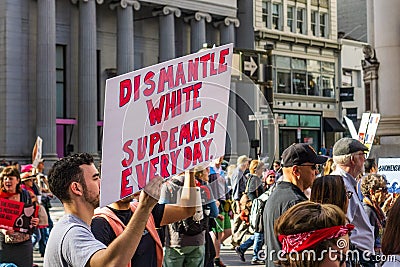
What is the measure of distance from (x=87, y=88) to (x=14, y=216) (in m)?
29.9

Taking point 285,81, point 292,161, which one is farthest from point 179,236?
point 285,81

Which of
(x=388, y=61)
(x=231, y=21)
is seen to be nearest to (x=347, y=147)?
(x=388, y=61)

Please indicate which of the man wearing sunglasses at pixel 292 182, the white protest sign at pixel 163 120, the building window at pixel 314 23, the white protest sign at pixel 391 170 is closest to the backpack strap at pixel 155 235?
the man wearing sunglasses at pixel 292 182

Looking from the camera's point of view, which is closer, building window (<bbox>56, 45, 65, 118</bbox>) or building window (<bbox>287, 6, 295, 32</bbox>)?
building window (<bbox>56, 45, 65, 118</bbox>)

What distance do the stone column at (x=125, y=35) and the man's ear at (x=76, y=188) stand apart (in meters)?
35.9

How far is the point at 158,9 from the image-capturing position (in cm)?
4303

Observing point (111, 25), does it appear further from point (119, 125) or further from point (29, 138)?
point (119, 125)

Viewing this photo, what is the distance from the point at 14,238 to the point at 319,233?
20.5ft

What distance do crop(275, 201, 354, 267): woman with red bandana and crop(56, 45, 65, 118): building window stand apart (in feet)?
122

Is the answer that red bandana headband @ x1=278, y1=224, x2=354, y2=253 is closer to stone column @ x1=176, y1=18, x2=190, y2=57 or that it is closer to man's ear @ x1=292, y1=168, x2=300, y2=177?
man's ear @ x1=292, y1=168, x2=300, y2=177

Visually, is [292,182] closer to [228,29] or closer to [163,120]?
[163,120]

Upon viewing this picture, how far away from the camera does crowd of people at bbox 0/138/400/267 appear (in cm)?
317

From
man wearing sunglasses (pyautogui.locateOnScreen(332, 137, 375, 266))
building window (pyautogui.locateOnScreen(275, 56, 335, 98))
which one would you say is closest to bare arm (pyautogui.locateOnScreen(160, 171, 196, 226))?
man wearing sunglasses (pyautogui.locateOnScreen(332, 137, 375, 266))

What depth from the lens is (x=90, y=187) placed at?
12.9 feet
